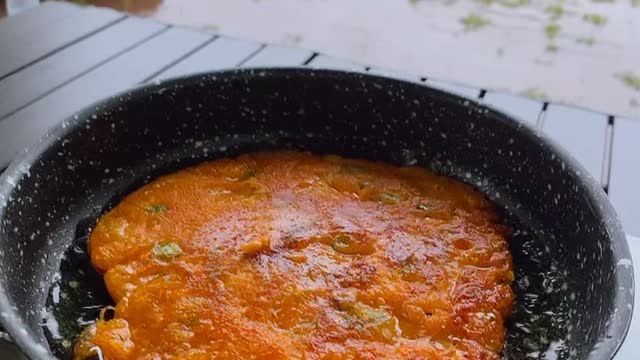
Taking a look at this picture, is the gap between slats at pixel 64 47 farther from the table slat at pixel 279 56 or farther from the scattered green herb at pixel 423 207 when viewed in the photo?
the scattered green herb at pixel 423 207

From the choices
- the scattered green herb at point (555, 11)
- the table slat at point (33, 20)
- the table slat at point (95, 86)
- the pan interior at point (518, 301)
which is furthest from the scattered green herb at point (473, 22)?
the pan interior at point (518, 301)

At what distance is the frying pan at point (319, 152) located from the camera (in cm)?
109

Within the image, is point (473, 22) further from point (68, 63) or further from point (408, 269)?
point (408, 269)

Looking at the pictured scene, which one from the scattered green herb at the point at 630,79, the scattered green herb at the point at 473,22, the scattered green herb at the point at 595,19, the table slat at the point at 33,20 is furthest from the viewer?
the scattered green herb at the point at 595,19

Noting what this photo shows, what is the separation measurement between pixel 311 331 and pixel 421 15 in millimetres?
2472

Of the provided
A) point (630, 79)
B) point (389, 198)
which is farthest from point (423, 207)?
point (630, 79)

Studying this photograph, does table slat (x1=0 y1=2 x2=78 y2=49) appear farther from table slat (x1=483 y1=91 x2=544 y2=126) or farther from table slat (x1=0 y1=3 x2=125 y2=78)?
table slat (x1=483 y1=91 x2=544 y2=126)

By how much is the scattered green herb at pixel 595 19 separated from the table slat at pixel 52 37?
7.23ft

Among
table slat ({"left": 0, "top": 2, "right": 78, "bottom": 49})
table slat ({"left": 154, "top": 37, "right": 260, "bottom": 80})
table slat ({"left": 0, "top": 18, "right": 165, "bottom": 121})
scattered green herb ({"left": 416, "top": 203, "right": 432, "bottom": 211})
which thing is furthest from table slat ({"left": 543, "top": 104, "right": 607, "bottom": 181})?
table slat ({"left": 0, "top": 2, "right": 78, "bottom": 49})

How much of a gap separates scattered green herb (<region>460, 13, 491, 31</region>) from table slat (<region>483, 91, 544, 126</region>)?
149 cm

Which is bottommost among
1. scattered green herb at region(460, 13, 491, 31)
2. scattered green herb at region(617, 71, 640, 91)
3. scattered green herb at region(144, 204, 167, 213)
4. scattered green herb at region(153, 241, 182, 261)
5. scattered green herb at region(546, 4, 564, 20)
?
scattered green herb at region(153, 241, 182, 261)

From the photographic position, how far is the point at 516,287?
1200 millimetres

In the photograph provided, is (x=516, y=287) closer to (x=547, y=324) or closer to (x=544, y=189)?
(x=547, y=324)

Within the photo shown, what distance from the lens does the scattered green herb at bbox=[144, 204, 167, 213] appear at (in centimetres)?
132
